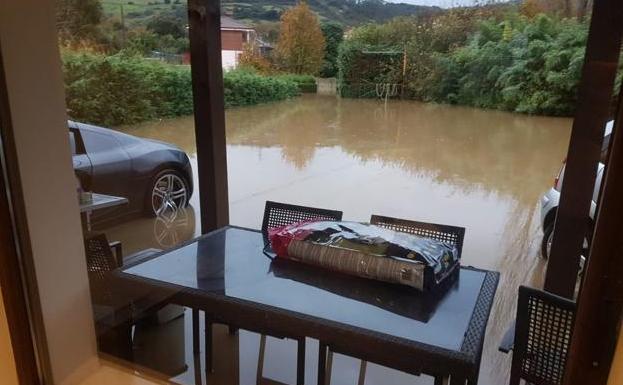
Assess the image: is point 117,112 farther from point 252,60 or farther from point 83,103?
point 252,60

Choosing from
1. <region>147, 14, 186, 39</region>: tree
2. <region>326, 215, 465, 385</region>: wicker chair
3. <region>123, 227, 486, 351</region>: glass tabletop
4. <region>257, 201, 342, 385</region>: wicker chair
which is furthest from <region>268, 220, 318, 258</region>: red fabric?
<region>147, 14, 186, 39</region>: tree

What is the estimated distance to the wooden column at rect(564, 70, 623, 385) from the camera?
2.29 feet

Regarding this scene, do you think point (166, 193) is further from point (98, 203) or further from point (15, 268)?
point (15, 268)

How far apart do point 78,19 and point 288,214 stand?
3.67 ft

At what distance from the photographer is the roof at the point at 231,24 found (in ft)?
7.06

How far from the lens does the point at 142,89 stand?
2.14m

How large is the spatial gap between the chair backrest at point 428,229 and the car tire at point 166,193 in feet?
3.92

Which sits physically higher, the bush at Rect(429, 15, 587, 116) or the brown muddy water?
the bush at Rect(429, 15, 587, 116)

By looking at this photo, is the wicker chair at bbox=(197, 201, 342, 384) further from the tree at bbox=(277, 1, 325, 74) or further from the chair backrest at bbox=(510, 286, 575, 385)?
the chair backrest at bbox=(510, 286, 575, 385)

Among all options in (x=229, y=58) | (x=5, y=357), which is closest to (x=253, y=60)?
(x=229, y=58)

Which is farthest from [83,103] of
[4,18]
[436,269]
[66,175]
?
[436,269]

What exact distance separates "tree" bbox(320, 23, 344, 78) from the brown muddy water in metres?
0.16

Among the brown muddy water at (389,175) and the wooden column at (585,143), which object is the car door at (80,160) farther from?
the wooden column at (585,143)

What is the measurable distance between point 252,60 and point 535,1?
1.26m
